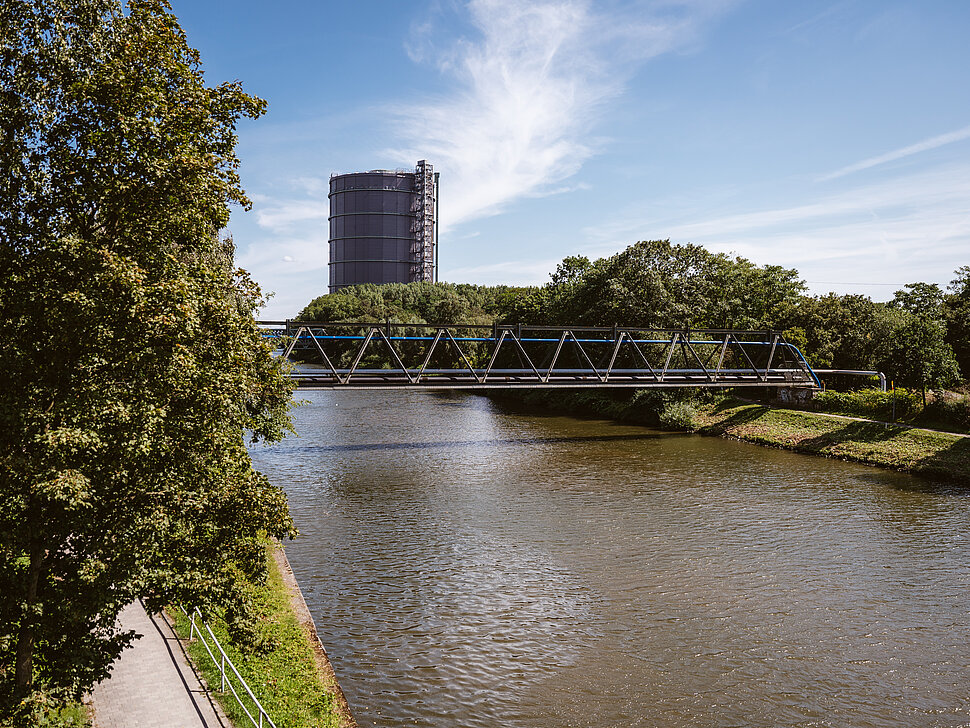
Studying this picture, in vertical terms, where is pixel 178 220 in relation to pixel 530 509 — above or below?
above

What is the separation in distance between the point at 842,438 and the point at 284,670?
3714cm

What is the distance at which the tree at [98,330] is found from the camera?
835 cm

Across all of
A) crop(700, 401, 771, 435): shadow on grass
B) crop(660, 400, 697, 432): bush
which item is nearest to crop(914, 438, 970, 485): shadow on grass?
crop(700, 401, 771, 435): shadow on grass

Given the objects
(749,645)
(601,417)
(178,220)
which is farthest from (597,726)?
(601,417)

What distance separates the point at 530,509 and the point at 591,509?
8.21ft

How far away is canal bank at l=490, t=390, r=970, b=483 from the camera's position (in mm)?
34062

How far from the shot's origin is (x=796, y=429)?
43562 millimetres

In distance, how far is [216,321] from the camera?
963 centimetres

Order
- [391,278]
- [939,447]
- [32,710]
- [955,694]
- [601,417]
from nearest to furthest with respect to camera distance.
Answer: [32,710], [955,694], [939,447], [601,417], [391,278]

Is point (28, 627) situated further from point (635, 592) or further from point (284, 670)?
point (635, 592)

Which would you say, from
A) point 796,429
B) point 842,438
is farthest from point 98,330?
point 796,429

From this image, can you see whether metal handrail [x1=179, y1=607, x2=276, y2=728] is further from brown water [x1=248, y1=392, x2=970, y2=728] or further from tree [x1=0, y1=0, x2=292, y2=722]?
brown water [x1=248, y1=392, x2=970, y2=728]

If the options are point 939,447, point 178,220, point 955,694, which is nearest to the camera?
point 178,220

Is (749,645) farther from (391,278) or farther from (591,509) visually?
(391,278)
